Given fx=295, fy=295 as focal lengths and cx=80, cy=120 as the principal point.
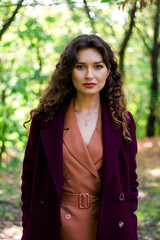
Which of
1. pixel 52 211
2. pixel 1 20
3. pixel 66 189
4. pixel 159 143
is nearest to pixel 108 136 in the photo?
pixel 66 189

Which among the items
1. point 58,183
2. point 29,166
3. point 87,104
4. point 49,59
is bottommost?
point 58,183

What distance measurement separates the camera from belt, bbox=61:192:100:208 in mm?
2188

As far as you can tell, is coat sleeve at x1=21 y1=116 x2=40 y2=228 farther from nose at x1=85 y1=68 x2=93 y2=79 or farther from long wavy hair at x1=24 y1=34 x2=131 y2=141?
nose at x1=85 y1=68 x2=93 y2=79

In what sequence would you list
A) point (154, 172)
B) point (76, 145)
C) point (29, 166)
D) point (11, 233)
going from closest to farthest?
point (76, 145) → point (29, 166) → point (11, 233) → point (154, 172)

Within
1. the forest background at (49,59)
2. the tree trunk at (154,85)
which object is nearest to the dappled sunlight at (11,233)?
the forest background at (49,59)

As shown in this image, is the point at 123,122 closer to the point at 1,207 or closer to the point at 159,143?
the point at 1,207

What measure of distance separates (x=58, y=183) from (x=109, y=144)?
48cm

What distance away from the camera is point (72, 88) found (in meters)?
2.59

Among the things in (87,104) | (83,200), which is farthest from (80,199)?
(87,104)

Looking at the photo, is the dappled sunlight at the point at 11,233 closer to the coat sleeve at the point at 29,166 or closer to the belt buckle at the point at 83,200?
the coat sleeve at the point at 29,166

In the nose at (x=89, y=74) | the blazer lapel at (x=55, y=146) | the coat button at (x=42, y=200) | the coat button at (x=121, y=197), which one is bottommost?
the coat button at (x=42, y=200)

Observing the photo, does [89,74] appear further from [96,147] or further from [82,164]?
[82,164]

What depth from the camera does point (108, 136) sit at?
2271 millimetres

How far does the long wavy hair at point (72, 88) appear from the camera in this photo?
229 centimetres
